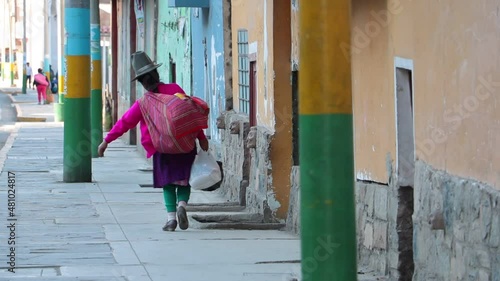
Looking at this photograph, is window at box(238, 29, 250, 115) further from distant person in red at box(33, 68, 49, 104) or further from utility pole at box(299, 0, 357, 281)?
distant person in red at box(33, 68, 49, 104)

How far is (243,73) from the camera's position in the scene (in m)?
15.3

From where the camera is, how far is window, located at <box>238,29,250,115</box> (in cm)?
1501

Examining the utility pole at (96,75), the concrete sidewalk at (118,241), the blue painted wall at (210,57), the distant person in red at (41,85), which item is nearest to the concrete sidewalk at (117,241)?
the concrete sidewalk at (118,241)

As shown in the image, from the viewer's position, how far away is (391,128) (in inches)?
356

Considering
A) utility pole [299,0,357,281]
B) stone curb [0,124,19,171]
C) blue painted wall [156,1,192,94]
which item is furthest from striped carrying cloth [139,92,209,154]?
stone curb [0,124,19,171]

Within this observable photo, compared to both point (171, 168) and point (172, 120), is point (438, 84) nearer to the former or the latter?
point (172, 120)

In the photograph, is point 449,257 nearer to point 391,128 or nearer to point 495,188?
point 495,188

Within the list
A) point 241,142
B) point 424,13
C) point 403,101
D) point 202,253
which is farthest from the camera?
point 241,142

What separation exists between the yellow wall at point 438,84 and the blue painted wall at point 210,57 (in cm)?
656

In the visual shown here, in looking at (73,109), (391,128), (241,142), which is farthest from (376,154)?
(73,109)

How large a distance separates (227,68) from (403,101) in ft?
24.3

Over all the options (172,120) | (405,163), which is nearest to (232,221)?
(172,120)

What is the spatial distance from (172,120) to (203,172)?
586 mm

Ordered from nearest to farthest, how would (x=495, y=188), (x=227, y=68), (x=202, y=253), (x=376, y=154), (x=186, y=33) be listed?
(x=495, y=188)
(x=376, y=154)
(x=202, y=253)
(x=227, y=68)
(x=186, y=33)
